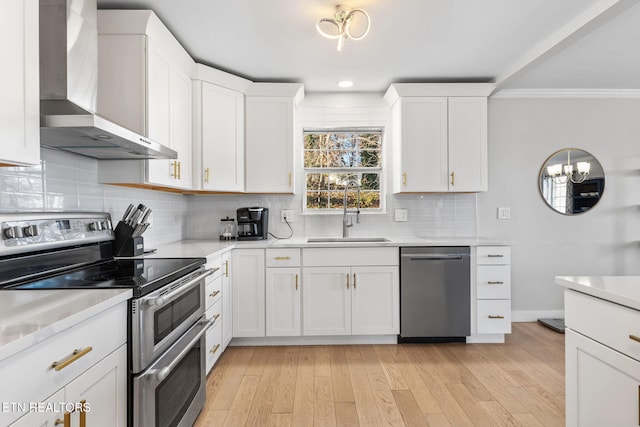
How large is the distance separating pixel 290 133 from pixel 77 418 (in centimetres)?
265

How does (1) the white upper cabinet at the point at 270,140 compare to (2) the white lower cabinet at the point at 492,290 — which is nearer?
(2) the white lower cabinet at the point at 492,290

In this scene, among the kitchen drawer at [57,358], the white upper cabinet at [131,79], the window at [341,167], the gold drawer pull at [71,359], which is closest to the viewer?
the kitchen drawer at [57,358]

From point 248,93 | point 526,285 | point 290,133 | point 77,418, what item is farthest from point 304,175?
point 77,418

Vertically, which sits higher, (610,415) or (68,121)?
(68,121)

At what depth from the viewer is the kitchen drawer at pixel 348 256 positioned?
293cm

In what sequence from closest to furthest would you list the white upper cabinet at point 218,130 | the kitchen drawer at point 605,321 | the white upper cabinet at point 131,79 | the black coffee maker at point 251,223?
the kitchen drawer at point 605,321 < the white upper cabinet at point 131,79 < the white upper cabinet at point 218,130 < the black coffee maker at point 251,223

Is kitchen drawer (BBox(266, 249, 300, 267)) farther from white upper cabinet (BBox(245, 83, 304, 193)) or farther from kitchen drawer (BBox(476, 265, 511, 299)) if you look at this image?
kitchen drawer (BBox(476, 265, 511, 299))

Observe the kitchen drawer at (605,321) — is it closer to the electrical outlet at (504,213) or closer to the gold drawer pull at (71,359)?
the gold drawer pull at (71,359)

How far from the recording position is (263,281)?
292 centimetres

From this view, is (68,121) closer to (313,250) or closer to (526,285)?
(313,250)

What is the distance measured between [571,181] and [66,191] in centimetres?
440

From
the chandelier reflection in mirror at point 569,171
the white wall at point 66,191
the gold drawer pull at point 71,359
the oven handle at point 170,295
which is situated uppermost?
the chandelier reflection in mirror at point 569,171

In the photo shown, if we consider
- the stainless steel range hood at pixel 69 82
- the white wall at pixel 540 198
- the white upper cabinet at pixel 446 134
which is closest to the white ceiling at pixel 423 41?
the white upper cabinet at pixel 446 134

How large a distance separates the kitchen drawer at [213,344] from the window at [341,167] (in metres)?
1.59
